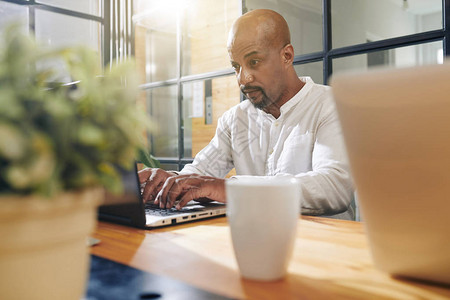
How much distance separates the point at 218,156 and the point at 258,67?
1.57 ft

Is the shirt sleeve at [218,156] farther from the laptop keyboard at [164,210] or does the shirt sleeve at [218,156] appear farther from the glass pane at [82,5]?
the glass pane at [82,5]

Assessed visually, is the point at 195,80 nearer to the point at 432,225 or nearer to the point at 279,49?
the point at 279,49

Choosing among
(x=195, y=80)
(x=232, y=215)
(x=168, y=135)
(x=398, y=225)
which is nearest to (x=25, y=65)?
(x=232, y=215)

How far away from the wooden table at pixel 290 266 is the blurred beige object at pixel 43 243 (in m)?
0.17

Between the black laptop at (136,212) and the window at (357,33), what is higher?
the window at (357,33)

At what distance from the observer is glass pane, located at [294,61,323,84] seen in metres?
1.92

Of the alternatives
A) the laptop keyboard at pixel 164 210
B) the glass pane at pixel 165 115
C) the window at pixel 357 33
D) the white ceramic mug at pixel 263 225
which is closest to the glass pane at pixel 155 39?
the glass pane at pixel 165 115

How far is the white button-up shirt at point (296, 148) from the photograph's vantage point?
118 centimetres

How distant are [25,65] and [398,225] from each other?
39cm

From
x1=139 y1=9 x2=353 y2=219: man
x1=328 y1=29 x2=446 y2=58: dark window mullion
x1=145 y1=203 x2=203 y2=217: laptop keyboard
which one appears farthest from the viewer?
x1=328 y1=29 x2=446 y2=58: dark window mullion

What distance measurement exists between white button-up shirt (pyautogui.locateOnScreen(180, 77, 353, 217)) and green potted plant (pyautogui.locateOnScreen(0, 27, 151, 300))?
2.86 ft

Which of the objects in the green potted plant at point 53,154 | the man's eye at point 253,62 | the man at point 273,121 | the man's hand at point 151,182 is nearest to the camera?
the green potted plant at point 53,154

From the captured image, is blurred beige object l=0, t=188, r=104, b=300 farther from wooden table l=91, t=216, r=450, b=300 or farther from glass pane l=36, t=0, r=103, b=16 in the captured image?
glass pane l=36, t=0, r=103, b=16

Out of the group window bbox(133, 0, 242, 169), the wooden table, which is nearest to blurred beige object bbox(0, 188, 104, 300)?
the wooden table
